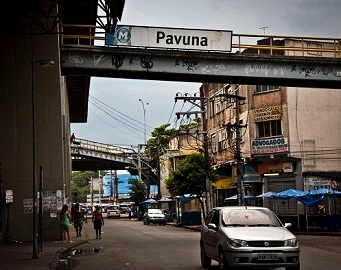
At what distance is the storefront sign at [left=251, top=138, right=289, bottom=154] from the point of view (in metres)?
44.7

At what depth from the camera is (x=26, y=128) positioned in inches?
1139

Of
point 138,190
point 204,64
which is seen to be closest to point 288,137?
point 204,64

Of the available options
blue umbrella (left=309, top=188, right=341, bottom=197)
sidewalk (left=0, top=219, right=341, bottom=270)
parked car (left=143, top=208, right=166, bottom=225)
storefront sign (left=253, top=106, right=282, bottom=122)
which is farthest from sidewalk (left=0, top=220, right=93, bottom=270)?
parked car (left=143, top=208, right=166, bottom=225)

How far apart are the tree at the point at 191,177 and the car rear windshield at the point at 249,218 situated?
3382cm

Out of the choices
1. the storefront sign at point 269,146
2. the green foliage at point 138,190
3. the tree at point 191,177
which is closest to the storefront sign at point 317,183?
the storefront sign at point 269,146

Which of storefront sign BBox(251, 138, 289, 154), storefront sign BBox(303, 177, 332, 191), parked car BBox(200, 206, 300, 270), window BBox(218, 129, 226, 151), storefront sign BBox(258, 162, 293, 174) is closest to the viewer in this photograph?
parked car BBox(200, 206, 300, 270)

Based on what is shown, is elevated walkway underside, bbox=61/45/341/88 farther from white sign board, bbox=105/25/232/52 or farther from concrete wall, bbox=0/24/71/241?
concrete wall, bbox=0/24/71/241

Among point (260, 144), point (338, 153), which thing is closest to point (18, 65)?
point (260, 144)

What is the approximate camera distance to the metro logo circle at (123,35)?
2745cm

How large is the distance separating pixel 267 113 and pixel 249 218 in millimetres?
31762

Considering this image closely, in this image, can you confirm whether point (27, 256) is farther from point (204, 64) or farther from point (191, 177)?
point (191, 177)

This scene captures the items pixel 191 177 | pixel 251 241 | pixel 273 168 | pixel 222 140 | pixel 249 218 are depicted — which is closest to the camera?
pixel 251 241

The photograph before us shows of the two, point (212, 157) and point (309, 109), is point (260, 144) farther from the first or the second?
point (212, 157)

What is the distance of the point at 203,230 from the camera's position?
1656cm
